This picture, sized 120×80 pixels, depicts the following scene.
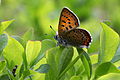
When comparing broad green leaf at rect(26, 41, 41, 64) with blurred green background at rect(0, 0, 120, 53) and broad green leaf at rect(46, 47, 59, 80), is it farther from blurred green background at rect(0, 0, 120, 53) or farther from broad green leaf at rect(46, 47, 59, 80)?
blurred green background at rect(0, 0, 120, 53)

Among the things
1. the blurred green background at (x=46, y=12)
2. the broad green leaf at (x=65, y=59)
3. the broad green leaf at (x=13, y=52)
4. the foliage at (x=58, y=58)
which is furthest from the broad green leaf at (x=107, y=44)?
the blurred green background at (x=46, y=12)

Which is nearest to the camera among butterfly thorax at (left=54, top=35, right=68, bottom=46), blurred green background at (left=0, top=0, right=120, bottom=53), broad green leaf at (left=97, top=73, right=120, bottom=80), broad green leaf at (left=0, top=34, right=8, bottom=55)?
broad green leaf at (left=97, top=73, right=120, bottom=80)

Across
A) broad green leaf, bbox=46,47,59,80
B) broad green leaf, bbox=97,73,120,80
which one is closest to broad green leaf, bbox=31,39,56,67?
broad green leaf, bbox=46,47,59,80

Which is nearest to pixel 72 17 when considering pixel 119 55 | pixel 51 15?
pixel 119 55

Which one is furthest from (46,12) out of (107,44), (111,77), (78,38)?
(111,77)

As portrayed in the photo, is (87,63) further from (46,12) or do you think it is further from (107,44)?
(46,12)

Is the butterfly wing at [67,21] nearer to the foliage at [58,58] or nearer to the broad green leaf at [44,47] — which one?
the foliage at [58,58]
